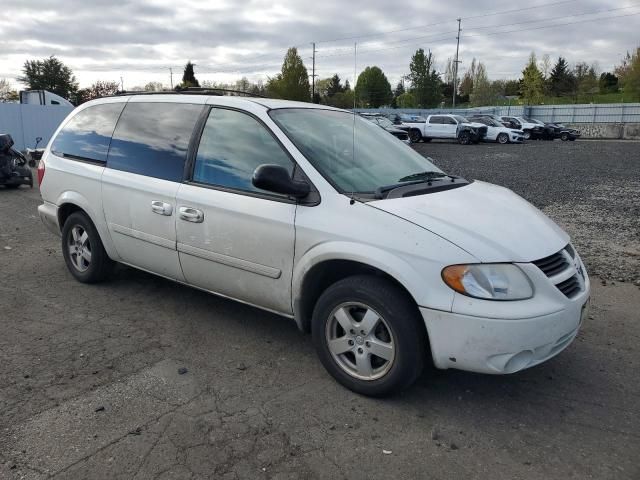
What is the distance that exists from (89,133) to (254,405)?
3.24 meters

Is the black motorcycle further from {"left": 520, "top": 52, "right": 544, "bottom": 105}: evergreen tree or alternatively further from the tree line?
{"left": 520, "top": 52, "right": 544, "bottom": 105}: evergreen tree

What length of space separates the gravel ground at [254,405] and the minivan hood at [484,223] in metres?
0.95

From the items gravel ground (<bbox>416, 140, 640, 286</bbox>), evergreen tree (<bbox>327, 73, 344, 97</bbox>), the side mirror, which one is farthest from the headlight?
evergreen tree (<bbox>327, 73, 344, 97</bbox>)

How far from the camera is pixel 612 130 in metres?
42.0

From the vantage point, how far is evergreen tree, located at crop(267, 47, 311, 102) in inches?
2454

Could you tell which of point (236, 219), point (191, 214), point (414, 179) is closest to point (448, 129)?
point (414, 179)

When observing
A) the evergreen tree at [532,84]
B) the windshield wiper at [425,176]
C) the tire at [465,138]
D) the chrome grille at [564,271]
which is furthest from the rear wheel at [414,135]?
the evergreen tree at [532,84]

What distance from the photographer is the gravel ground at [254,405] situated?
2723 millimetres

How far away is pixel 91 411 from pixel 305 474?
4.42 ft

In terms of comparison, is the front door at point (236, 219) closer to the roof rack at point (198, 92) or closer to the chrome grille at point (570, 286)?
the roof rack at point (198, 92)

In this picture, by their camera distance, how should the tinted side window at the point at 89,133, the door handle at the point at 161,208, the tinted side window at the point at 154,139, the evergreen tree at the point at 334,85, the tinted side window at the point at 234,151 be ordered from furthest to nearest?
1. the evergreen tree at the point at 334,85
2. the tinted side window at the point at 89,133
3. the tinted side window at the point at 154,139
4. the door handle at the point at 161,208
5. the tinted side window at the point at 234,151

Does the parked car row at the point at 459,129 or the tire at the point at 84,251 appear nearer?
the tire at the point at 84,251

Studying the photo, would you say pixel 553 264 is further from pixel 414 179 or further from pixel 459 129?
pixel 459 129

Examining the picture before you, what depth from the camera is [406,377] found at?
313cm
